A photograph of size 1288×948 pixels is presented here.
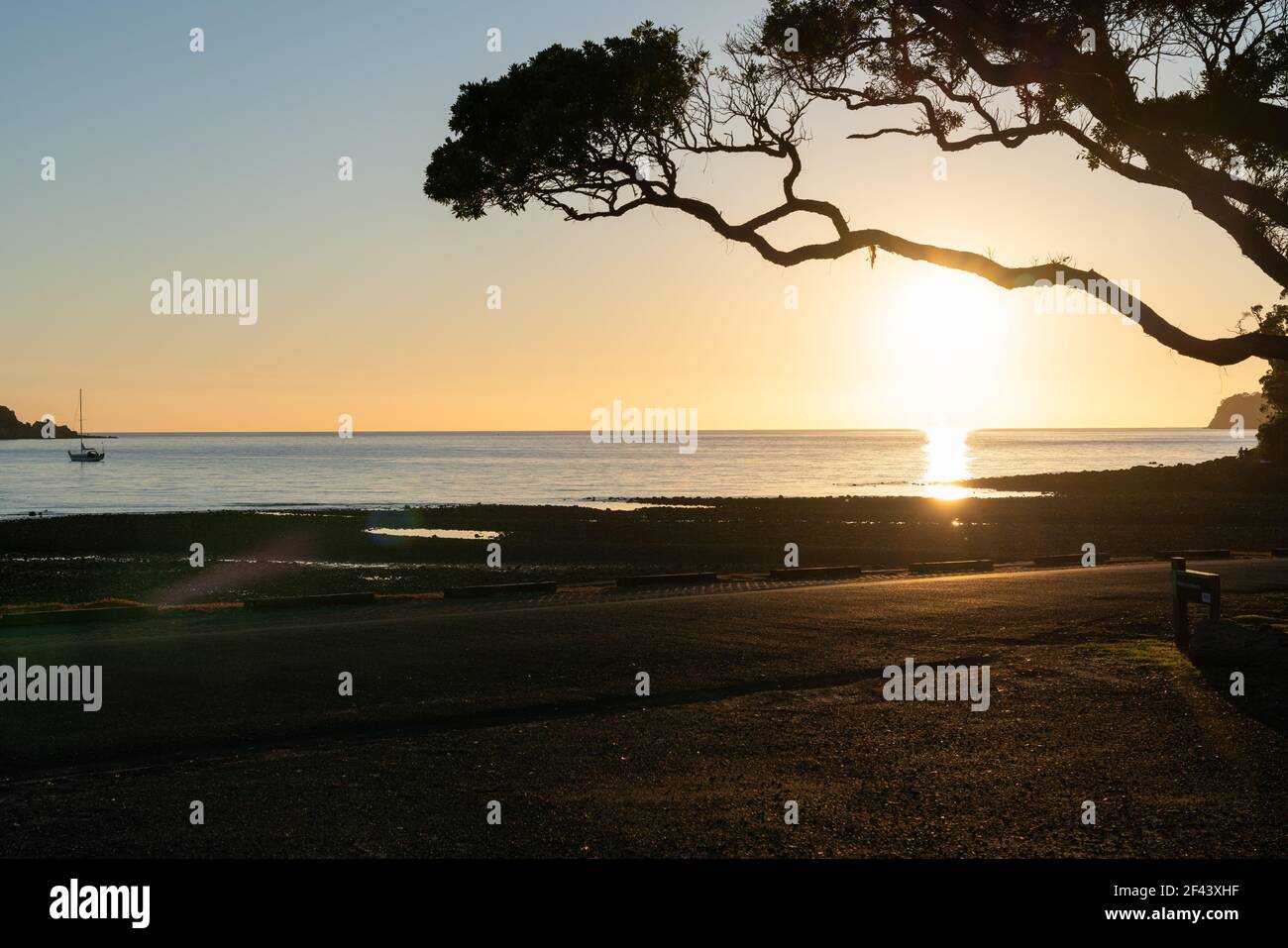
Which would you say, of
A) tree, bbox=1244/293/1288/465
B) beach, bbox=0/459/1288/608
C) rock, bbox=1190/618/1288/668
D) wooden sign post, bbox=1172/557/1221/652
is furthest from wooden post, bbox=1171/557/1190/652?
tree, bbox=1244/293/1288/465

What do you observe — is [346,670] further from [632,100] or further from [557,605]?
[632,100]

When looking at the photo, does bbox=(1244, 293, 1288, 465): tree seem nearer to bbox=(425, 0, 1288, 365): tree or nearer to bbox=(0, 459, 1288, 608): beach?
bbox=(0, 459, 1288, 608): beach

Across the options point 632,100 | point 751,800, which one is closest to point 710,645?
point 751,800

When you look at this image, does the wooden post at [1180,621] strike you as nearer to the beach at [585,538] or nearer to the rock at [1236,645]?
the rock at [1236,645]

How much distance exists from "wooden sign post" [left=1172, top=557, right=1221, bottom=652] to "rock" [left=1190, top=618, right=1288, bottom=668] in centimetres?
48

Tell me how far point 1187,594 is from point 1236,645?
1.47 meters

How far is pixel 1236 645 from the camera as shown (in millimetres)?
12508

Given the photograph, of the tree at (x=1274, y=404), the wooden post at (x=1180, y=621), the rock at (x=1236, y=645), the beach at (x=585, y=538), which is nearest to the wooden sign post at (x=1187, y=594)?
the wooden post at (x=1180, y=621)

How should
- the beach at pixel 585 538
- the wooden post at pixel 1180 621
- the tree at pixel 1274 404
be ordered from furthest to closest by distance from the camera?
the tree at pixel 1274 404
the beach at pixel 585 538
the wooden post at pixel 1180 621

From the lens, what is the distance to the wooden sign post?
531 inches

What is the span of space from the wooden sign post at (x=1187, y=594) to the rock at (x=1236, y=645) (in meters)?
0.48

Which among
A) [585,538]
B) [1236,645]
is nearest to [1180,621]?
[1236,645]

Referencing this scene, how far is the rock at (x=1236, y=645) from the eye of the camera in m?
12.2

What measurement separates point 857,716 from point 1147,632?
6749 mm
